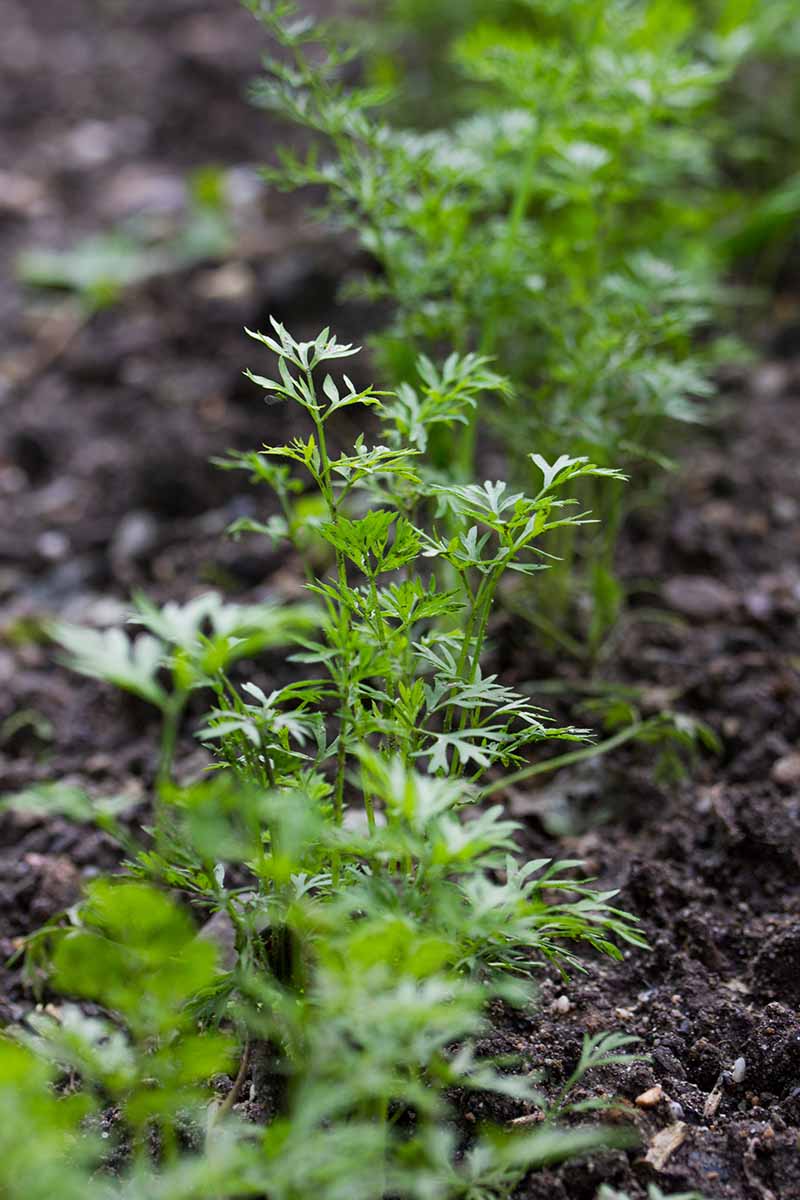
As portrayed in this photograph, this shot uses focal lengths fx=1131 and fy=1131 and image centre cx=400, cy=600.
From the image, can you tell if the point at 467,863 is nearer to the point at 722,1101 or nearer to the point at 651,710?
the point at 722,1101

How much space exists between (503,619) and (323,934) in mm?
950

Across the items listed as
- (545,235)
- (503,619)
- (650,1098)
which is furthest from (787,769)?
(545,235)

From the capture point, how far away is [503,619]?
1985mm

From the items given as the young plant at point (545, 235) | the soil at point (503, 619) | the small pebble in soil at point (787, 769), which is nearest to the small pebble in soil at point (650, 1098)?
the soil at point (503, 619)

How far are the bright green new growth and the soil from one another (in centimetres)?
13

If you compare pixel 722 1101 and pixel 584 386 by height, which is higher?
pixel 584 386

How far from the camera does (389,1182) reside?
1016 mm

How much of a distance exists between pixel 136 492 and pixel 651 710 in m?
1.33

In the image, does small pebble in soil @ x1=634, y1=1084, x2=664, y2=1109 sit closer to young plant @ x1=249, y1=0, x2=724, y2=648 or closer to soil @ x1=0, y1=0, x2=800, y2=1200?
soil @ x1=0, y1=0, x2=800, y2=1200

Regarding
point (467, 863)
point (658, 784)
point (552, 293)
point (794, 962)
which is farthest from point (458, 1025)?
point (552, 293)

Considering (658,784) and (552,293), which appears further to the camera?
(552,293)

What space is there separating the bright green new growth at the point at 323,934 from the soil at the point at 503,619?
0.13 m

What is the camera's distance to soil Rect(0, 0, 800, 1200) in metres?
1.27

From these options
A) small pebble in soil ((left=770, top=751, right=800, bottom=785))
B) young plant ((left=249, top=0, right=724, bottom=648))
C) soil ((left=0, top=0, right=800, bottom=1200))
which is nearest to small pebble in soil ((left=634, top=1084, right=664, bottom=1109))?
soil ((left=0, top=0, right=800, bottom=1200))
